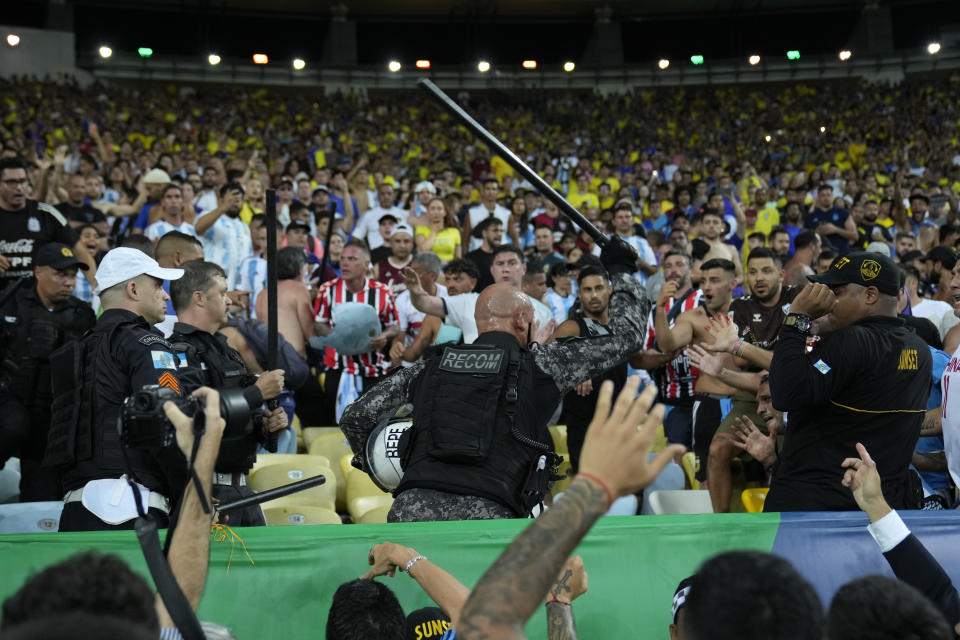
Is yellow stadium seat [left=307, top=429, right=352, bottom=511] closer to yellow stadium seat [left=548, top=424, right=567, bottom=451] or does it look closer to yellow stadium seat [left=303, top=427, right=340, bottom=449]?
yellow stadium seat [left=303, top=427, right=340, bottom=449]

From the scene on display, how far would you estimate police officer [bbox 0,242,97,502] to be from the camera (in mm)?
5617

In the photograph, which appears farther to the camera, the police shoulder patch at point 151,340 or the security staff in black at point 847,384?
the security staff in black at point 847,384

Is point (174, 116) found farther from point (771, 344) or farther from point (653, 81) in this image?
point (771, 344)

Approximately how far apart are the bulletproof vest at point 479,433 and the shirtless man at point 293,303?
387cm

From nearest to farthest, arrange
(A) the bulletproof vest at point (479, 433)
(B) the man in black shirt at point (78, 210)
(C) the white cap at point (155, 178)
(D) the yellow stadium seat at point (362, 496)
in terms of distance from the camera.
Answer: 1. (A) the bulletproof vest at point (479, 433)
2. (D) the yellow stadium seat at point (362, 496)
3. (B) the man in black shirt at point (78, 210)
4. (C) the white cap at point (155, 178)

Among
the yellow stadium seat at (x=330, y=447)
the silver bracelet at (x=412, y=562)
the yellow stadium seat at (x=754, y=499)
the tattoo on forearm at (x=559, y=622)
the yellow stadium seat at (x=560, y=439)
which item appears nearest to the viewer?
the tattoo on forearm at (x=559, y=622)

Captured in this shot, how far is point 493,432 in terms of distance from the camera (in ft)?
12.8

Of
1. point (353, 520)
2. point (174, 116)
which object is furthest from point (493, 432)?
point (174, 116)

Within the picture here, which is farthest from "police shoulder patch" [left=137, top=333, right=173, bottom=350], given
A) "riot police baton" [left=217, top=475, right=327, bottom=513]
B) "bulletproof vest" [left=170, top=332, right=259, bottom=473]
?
"riot police baton" [left=217, top=475, right=327, bottom=513]

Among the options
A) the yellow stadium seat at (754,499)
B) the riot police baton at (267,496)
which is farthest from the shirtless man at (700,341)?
the riot police baton at (267,496)

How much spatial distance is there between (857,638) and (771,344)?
4.59 m

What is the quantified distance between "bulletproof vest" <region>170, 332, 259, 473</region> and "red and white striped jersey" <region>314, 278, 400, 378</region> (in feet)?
11.2

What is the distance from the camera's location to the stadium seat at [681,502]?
5.58 meters

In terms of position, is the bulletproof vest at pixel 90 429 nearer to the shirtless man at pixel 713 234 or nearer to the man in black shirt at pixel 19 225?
the man in black shirt at pixel 19 225
